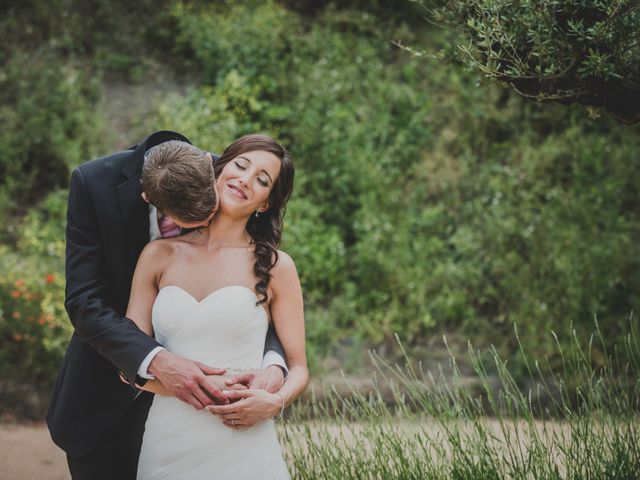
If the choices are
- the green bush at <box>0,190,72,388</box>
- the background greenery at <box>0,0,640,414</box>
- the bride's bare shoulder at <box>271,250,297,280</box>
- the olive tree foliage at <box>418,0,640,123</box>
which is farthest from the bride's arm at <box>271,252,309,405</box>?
the green bush at <box>0,190,72,388</box>

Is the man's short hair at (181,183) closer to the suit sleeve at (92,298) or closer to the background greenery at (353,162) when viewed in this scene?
the suit sleeve at (92,298)

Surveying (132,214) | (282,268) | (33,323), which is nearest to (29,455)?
(33,323)

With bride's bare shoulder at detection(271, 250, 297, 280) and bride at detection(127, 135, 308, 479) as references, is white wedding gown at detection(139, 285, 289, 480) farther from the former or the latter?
bride's bare shoulder at detection(271, 250, 297, 280)

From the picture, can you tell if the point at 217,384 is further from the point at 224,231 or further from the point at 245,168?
the point at 245,168

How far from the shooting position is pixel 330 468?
3.14m

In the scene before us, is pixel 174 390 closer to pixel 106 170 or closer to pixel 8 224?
pixel 106 170

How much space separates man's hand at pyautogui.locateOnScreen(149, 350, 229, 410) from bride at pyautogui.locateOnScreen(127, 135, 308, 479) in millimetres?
47

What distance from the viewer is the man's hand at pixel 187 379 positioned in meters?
2.39

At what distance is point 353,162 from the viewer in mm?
7570

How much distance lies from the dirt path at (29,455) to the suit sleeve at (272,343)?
3.06 meters

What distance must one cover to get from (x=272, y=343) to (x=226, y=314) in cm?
29

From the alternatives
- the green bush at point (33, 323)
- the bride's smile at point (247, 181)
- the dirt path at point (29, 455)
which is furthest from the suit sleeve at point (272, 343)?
the green bush at point (33, 323)

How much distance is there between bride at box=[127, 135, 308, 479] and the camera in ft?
8.23

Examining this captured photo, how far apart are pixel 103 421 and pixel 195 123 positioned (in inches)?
210
